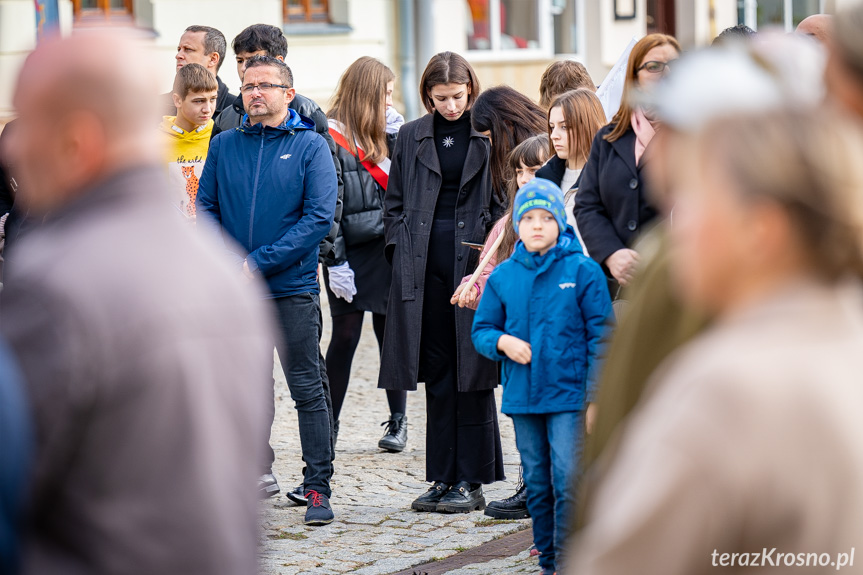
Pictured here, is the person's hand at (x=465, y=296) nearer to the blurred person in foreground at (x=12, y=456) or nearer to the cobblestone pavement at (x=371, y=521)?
the cobblestone pavement at (x=371, y=521)

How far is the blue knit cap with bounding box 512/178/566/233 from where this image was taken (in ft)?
15.2

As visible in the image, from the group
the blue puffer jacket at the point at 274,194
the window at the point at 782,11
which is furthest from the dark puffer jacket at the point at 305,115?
the window at the point at 782,11

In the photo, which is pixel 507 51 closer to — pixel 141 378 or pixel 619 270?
pixel 619 270

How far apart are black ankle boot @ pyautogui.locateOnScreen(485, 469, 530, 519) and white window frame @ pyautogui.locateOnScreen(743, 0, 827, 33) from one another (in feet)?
49.6

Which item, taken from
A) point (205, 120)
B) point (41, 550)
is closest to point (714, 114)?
point (41, 550)

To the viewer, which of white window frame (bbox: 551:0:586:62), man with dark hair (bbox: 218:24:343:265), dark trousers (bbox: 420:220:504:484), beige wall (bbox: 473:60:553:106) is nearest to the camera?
dark trousers (bbox: 420:220:504:484)

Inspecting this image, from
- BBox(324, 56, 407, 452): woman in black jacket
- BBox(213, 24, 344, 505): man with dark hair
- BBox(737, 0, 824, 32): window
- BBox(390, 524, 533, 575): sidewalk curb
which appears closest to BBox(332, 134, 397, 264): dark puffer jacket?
BBox(324, 56, 407, 452): woman in black jacket

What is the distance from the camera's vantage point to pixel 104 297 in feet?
6.09

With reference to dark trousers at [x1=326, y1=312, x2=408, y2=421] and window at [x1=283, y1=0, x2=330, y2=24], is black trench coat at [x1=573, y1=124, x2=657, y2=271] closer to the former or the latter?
dark trousers at [x1=326, y1=312, x2=408, y2=421]

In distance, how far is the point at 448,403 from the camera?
6105mm

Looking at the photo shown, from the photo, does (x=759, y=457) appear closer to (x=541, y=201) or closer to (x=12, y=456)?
(x=12, y=456)

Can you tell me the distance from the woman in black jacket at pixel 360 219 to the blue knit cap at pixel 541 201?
249cm

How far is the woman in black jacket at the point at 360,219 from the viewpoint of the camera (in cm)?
709

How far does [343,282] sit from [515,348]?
9.14ft
